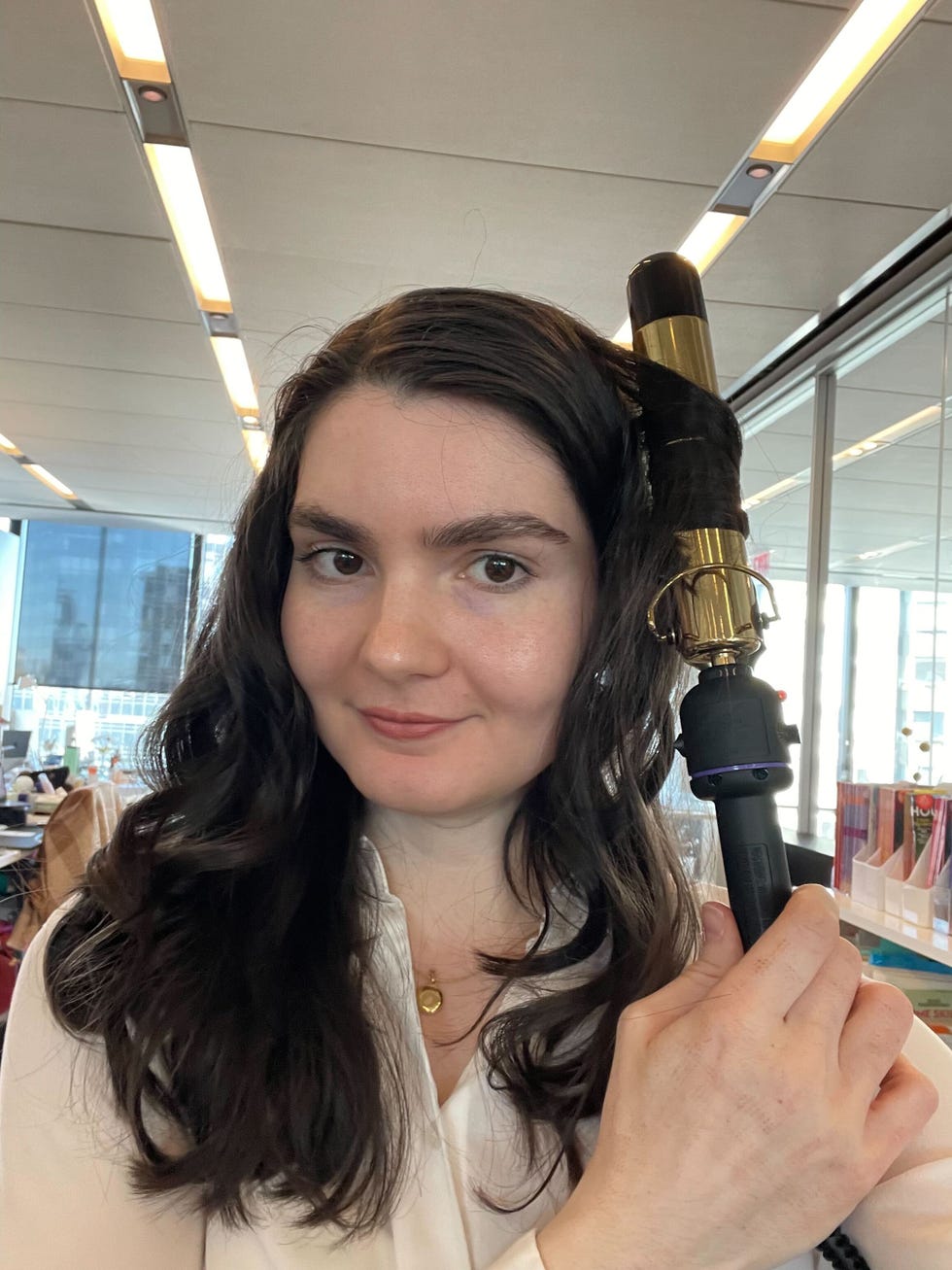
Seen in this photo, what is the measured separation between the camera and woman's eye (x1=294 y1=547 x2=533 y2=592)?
77 cm

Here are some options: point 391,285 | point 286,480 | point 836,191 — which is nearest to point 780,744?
point 286,480

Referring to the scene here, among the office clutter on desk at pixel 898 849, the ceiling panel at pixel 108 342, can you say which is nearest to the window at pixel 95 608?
the ceiling panel at pixel 108 342

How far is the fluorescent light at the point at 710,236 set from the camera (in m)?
2.63

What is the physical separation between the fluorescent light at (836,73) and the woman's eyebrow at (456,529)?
1.63 m

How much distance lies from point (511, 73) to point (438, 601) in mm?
1703

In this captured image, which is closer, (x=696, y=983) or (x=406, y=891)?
(x=696, y=983)

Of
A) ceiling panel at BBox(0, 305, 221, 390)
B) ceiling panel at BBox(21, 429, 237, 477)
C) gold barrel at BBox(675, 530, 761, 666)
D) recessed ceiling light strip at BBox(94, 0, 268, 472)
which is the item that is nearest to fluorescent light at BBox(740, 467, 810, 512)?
recessed ceiling light strip at BBox(94, 0, 268, 472)

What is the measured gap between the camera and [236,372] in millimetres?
4066

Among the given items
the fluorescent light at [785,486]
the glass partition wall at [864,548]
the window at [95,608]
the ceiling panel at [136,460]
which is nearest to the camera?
the glass partition wall at [864,548]

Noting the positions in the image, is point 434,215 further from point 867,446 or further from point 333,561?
point 333,561

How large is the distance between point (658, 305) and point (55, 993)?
26.5 inches

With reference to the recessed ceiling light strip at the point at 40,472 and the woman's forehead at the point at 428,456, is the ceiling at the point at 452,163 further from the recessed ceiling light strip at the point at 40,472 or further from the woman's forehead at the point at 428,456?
the recessed ceiling light strip at the point at 40,472

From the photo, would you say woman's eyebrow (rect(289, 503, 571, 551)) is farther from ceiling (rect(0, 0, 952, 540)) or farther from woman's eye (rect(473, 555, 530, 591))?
ceiling (rect(0, 0, 952, 540))

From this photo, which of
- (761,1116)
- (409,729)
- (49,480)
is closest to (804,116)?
(409,729)
